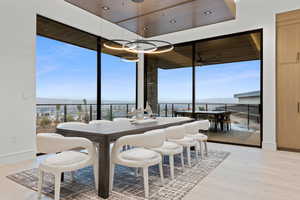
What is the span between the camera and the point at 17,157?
341 cm

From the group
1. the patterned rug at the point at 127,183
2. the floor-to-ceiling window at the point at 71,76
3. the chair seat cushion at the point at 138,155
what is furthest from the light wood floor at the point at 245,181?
the floor-to-ceiling window at the point at 71,76

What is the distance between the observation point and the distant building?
4684 mm

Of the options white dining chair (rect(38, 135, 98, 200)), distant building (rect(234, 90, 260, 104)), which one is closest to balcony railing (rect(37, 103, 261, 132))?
distant building (rect(234, 90, 260, 104))

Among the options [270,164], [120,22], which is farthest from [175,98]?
[270,164]

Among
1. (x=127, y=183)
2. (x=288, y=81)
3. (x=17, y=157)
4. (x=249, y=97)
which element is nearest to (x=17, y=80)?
(x=17, y=157)

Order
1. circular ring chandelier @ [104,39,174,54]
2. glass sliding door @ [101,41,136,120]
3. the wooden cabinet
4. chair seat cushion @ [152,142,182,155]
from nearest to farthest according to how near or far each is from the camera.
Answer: chair seat cushion @ [152,142,182,155] < circular ring chandelier @ [104,39,174,54] < the wooden cabinet < glass sliding door @ [101,41,136,120]

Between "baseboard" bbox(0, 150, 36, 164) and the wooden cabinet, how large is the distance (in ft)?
17.1

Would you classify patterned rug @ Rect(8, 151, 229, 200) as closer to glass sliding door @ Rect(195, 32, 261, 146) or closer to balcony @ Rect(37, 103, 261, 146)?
balcony @ Rect(37, 103, 261, 146)

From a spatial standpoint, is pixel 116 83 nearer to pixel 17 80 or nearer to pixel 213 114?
pixel 17 80

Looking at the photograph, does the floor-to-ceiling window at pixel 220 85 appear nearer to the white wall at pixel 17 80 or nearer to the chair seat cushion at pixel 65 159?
the white wall at pixel 17 80

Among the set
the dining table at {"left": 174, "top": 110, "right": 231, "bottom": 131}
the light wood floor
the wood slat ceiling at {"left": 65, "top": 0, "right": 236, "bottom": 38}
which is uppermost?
the wood slat ceiling at {"left": 65, "top": 0, "right": 236, "bottom": 38}

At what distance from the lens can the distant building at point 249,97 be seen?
15.4 feet

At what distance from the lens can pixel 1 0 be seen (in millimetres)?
3281

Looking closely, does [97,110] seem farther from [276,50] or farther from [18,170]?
[276,50]
